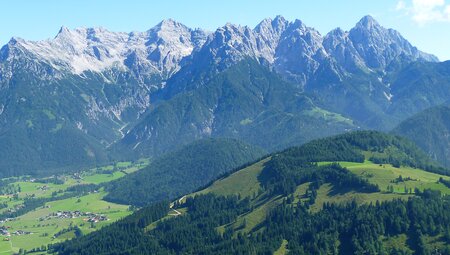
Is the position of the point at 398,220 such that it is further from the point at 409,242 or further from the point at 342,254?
the point at 342,254

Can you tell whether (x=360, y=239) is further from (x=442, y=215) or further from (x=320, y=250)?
(x=442, y=215)

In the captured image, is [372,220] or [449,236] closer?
[449,236]

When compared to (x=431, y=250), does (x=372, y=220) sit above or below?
above

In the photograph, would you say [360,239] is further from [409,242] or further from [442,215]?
[442,215]

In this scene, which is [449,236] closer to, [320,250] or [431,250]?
[431,250]

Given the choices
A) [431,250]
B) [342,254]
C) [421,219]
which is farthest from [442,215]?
[342,254]

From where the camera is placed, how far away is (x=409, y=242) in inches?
7475

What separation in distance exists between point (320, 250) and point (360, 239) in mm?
13932

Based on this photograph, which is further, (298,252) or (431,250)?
(298,252)

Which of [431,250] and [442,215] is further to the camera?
[442,215]

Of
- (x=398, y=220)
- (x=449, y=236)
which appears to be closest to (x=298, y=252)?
(x=398, y=220)

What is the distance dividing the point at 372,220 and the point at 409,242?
14966 millimetres

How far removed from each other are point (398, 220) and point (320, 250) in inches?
1150

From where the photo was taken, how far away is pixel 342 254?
192m
